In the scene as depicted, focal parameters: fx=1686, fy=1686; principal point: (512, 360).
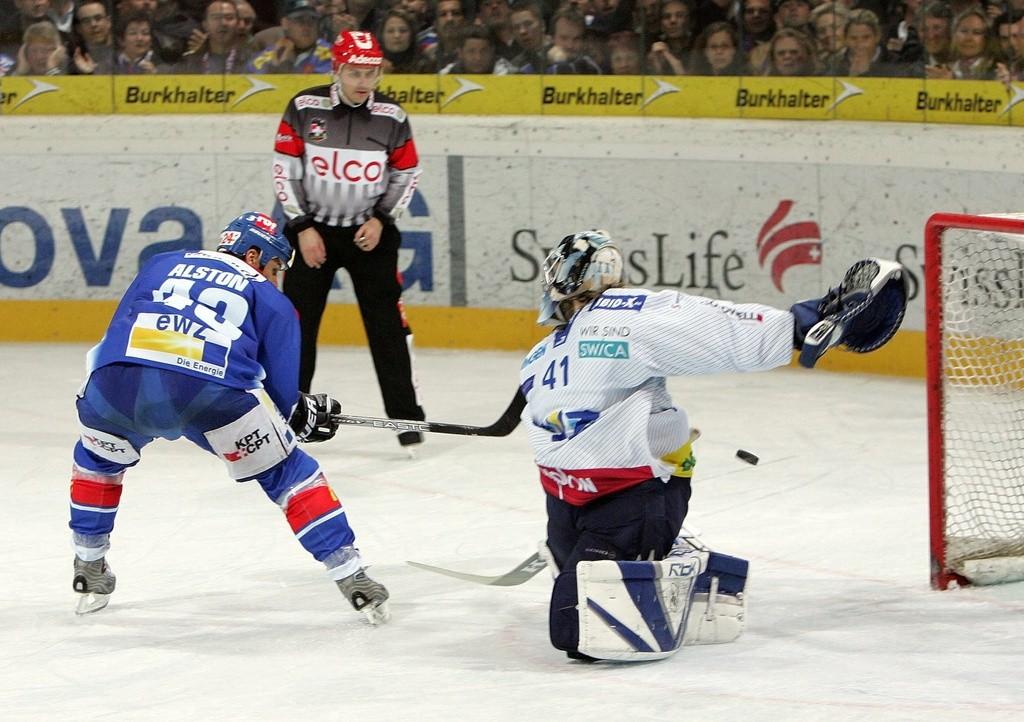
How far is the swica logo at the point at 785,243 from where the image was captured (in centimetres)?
689

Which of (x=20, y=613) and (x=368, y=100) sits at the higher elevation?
(x=368, y=100)

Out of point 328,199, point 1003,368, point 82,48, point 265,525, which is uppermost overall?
point 82,48

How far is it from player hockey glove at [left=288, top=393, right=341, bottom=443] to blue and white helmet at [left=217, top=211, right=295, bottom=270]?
335 millimetres

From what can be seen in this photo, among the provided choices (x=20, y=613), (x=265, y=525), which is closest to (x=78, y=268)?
(x=265, y=525)

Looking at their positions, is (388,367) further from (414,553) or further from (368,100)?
(414,553)

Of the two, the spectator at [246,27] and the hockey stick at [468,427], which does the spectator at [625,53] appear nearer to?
the spectator at [246,27]

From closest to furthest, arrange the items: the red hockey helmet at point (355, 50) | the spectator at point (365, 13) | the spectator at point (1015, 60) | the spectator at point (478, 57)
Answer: the red hockey helmet at point (355, 50)
the spectator at point (1015, 60)
the spectator at point (478, 57)
the spectator at point (365, 13)

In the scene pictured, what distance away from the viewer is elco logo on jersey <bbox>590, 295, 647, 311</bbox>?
11.4 ft

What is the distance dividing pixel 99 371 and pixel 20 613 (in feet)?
2.31

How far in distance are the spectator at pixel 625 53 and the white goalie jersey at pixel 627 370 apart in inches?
160

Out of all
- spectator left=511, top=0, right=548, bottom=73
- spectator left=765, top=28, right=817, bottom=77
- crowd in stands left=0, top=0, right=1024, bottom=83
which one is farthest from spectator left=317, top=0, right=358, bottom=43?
spectator left=765, top=28, right=817, bottom=77

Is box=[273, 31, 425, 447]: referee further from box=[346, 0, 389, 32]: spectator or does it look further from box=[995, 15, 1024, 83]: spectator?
box=[995, 15, 1024, 83]: spectator

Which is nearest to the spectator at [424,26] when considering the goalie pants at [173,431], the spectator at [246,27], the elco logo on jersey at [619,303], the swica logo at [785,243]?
the spectator at [246,27]

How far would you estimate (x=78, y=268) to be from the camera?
25.2 ft
